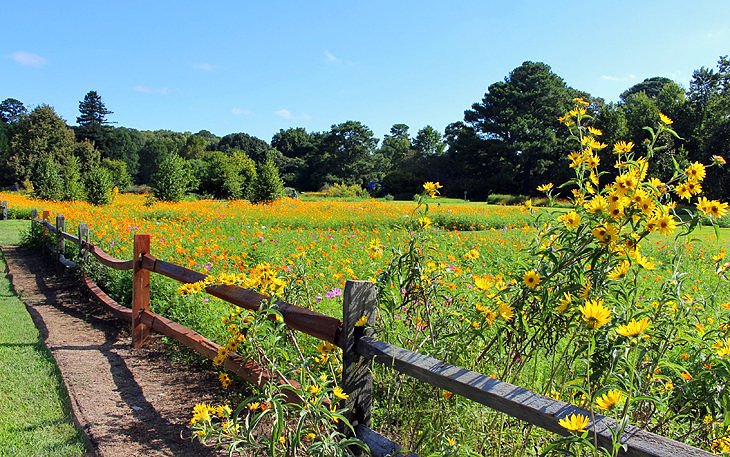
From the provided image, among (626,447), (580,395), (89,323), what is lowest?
(89,323)

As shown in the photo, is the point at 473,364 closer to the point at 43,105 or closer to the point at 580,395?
the point at 580,395

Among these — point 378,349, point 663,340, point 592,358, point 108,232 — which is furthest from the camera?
point 108,232

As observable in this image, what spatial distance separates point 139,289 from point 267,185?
1668cm

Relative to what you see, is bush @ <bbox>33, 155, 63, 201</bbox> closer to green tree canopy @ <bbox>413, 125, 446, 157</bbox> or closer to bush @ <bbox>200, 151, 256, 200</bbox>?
bush @ <bbox>200, 151, 256, 200</bbox>

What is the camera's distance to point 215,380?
4223mm

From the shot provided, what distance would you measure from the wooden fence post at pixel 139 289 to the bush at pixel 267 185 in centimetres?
1656

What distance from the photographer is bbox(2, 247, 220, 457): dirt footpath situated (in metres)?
3.26

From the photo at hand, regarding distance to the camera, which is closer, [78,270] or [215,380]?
[215,380]

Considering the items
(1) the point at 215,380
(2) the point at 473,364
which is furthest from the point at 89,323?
(2) the point at 473,364

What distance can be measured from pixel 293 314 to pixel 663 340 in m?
1.68

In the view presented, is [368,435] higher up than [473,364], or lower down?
lower down

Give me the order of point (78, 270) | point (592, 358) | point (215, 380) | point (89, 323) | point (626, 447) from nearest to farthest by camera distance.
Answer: point (626, 447), point (592, 358), point (215, 380), point (89, 323), point (78, 270)

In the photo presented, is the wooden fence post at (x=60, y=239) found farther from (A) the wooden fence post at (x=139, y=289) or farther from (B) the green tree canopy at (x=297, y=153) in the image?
(B) the green tree canopy at (x=297, y=153)

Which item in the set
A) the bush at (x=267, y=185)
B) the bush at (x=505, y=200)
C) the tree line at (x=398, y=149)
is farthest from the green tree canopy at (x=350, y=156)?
the bush at (x=267, y=185)
